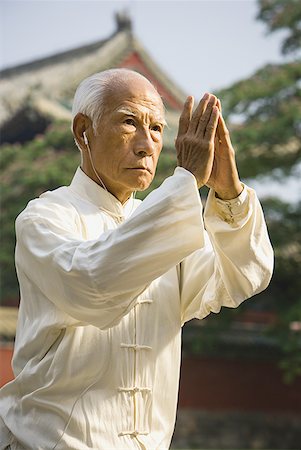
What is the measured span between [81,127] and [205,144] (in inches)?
18.7

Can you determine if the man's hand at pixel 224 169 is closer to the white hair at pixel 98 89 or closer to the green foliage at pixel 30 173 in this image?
the white hair at pixel 98 89

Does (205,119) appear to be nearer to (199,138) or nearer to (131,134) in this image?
(199,138)

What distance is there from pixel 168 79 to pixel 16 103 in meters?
3.63

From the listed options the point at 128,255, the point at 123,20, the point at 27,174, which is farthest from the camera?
the point at 123,20

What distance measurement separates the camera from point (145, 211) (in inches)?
74.1

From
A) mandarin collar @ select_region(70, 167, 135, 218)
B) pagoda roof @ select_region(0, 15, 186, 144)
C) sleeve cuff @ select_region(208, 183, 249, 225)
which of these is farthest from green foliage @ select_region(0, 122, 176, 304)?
sleeve cuff @ select_region(208, 183, 249, 225)

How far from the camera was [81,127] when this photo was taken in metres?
2.29

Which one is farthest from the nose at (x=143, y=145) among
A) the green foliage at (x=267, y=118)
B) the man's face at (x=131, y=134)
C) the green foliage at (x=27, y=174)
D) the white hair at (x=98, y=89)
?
the green foliage at (x=27, y=174)

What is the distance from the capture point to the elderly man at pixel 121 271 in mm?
1899

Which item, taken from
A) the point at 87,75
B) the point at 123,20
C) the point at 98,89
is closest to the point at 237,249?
the point at 98,89

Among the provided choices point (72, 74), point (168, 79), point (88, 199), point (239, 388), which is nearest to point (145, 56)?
point (168, 79)

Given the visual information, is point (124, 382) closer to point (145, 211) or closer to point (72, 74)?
point (145, 211)

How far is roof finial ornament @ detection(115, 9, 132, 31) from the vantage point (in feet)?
73.2

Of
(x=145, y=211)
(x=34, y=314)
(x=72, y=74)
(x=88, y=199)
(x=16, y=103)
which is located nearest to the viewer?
(x=145, y=211)
